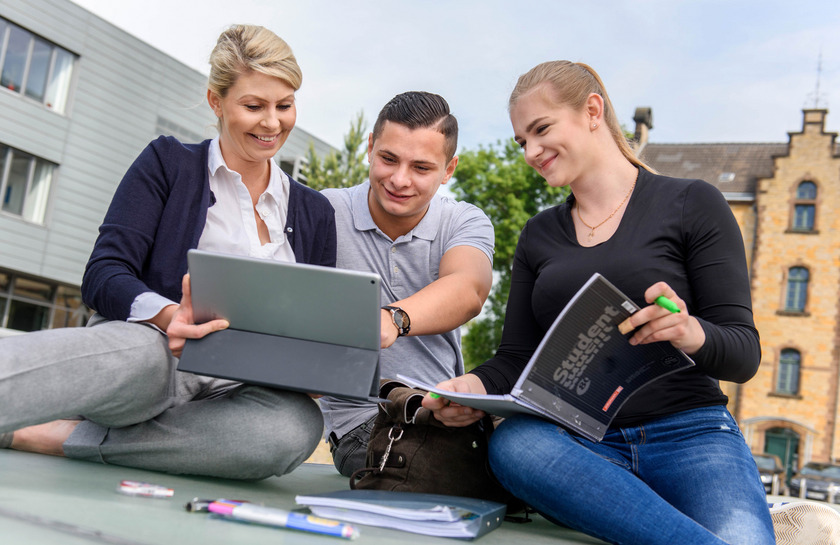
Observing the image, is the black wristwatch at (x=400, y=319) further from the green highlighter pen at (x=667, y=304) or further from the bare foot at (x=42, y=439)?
the bare foot at (x=42, y=439)

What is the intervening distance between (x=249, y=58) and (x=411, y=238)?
0.90 m

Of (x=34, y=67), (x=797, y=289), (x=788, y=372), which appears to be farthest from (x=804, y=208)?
(x=34, y=67)

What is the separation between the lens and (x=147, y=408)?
1.95 metres

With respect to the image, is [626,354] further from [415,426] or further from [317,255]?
[317,255]

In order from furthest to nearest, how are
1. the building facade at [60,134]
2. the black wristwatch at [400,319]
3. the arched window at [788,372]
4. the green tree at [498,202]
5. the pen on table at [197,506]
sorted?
the arched window at [788,372]
the green tree at [498,202]
the building facade at [60,134]
the black wristwatch at [400,319]
the pen on table at [197,506]

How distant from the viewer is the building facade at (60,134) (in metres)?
16.1

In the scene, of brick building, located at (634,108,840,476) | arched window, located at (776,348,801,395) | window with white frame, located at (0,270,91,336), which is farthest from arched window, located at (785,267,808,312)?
window with white frame, located at (0,270,91,336)

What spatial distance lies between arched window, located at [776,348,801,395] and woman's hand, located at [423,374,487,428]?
890 inches

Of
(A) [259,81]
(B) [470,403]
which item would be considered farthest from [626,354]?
(A) [259,81]

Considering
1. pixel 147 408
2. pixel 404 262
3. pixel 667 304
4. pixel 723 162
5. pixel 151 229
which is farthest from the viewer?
pixel 723 162

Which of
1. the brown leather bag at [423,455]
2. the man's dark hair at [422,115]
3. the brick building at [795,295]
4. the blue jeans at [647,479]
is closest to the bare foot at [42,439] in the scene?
the brown leather bag at [423,455]

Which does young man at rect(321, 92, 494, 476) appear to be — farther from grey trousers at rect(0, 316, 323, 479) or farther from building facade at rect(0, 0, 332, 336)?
building facade at rect(0, 0, 332, 336)

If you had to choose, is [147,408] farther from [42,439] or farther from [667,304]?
[667,304]

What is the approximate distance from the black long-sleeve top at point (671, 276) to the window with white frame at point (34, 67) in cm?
1672
